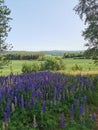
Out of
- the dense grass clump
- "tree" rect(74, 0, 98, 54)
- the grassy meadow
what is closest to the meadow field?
the dense grass clump

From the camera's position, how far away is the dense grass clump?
25.9ft

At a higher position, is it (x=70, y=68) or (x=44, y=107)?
(x=44, y=107)

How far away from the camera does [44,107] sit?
27.7ft

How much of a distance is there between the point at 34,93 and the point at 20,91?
56 centimetres

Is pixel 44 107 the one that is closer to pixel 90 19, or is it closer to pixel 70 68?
pixel 90 19

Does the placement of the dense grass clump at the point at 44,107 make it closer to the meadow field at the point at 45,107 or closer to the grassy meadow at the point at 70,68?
the meadow field at the point at 45,107

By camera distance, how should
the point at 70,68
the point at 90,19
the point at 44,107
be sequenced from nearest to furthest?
the point at 44,107 < the point at 90,19 < the point at 70,68

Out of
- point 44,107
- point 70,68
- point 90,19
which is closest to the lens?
point 44,107

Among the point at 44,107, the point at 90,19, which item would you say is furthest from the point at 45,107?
the point at 90,19

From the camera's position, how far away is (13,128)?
722 cm

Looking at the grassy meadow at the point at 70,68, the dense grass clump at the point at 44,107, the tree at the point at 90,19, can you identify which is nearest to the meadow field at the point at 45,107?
the dense grass clump at the point at 44,107

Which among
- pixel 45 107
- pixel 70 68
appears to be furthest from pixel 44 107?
pixel 70 68

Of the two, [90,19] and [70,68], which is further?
[70,68]

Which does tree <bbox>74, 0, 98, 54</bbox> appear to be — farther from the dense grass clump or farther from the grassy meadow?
the dense grass clump
